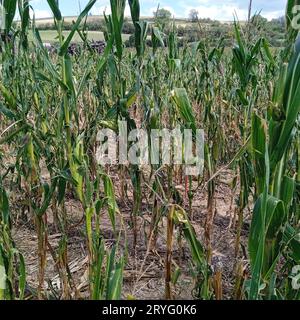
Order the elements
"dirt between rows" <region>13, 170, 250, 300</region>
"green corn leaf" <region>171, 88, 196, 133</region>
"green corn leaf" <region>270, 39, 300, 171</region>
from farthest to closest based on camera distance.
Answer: "dirt between rows" <region>13, 170, 250, 300</region>, "green corn leaf" <region>171, 88, 196, 133</region>, "green corn leaf" <region>270, 39, 300, 171</region>

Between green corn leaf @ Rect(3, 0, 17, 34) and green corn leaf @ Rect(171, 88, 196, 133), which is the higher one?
green corn leaf @ Rect(3, 0, 17, 34)

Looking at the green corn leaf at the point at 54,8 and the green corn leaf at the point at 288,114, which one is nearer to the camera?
the green corn leaf at the point at 288,114

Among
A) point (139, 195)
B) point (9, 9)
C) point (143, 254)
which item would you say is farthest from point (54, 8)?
point (143, 254)

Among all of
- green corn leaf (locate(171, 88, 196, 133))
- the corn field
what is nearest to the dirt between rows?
the corn field

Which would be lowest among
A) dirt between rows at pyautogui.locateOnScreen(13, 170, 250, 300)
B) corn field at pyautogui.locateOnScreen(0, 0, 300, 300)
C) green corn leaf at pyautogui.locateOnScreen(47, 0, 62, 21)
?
dirt between rows at pyautogui.locateOnScreen(13, 170, 250, 300)

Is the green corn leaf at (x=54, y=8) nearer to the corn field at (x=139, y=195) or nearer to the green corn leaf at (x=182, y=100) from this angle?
the corn field at (x=139, y=195)

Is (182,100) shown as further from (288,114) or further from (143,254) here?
(143,254)

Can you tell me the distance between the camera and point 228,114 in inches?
90.6

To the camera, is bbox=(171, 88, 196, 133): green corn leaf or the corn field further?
bbox=(171, 88, 196, 133): green corn leaf

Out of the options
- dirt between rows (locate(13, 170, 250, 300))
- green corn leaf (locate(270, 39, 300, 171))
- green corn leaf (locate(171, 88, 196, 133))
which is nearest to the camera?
green corn leaf (locate(270, 39, 300, 171))

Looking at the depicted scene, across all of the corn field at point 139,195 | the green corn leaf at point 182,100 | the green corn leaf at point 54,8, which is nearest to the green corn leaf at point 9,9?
the corn field at point 139,195

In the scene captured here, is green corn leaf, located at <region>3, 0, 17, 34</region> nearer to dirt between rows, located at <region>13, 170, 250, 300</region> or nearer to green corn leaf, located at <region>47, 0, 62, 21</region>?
green corn leaf, located at <region>47, 0, 62, 21</region>
